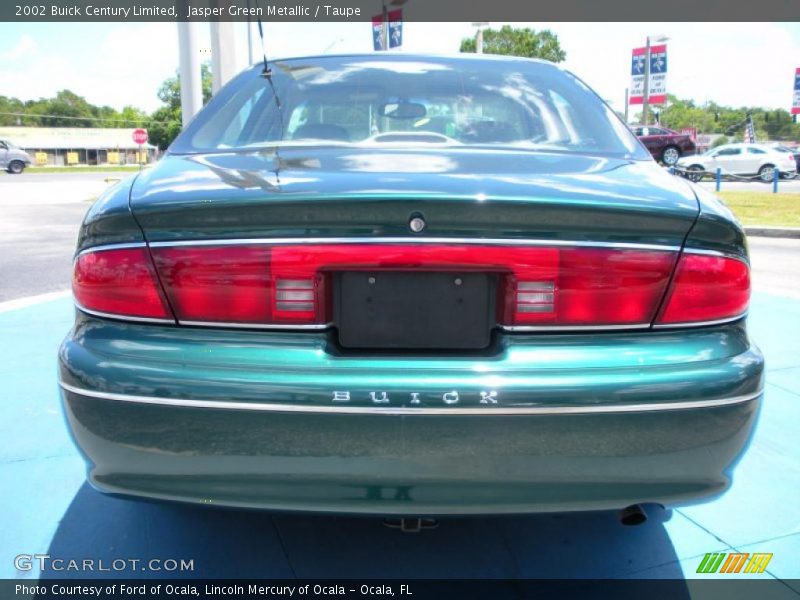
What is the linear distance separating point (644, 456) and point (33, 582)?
1.85 m

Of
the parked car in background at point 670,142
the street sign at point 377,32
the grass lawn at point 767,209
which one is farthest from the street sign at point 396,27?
the parked car in background at point 670,142

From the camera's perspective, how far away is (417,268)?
1.68 meters

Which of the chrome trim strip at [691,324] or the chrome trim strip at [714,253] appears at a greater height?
the chrome trim strip at [714,253]

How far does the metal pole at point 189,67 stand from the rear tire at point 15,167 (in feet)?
121

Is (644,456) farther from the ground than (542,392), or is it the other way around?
(542,392)

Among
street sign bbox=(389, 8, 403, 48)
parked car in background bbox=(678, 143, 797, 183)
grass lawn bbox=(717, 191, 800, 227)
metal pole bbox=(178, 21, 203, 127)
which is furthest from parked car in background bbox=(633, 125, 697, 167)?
metal pole bbox=(178, 21, 203, 127)

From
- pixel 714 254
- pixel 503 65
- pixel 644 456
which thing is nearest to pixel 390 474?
pixel 644 456

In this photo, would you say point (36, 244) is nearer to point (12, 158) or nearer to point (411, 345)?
point (411, 345)

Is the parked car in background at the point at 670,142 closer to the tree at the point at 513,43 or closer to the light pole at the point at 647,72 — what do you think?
the light pole at the point at 647,72

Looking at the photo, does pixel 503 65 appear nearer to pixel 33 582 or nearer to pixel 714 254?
pixel 714 254

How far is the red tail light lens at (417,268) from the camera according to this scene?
1.68 m

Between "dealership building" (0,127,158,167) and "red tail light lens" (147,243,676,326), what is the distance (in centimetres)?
7942

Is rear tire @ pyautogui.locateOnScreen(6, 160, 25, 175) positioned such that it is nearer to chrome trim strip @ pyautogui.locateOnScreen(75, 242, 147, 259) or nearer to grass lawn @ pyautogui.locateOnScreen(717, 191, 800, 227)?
grass lawn @ pyautogui.locateOnScreen(717, 191, 800, 227)

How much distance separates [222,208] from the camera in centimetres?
169
